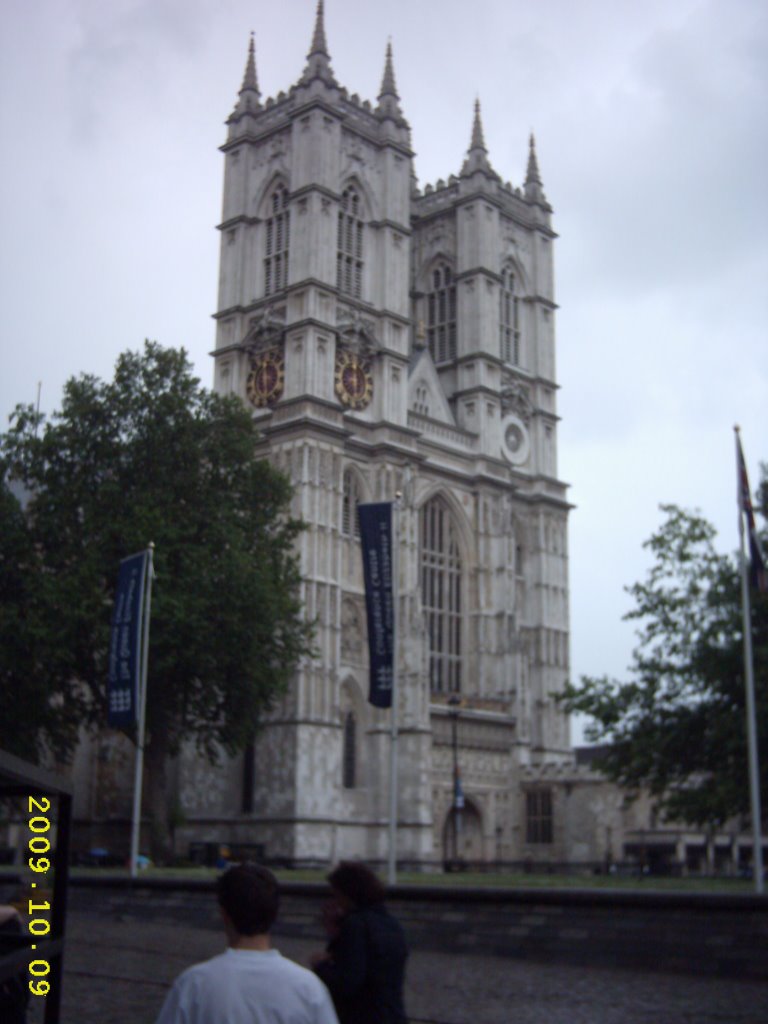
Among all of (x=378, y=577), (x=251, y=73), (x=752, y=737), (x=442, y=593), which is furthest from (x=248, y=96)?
(x=752, y=737)

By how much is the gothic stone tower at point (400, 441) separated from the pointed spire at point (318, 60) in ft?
0.34

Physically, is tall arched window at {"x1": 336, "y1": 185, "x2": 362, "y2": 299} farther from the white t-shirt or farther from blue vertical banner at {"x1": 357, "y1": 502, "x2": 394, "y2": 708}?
the white t-shirt

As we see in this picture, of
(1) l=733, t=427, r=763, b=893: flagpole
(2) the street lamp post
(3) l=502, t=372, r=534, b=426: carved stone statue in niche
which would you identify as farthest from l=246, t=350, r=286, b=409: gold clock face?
(1) l=733, t=427, r=763, b=893: flagpole

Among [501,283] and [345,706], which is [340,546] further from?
[501,283]

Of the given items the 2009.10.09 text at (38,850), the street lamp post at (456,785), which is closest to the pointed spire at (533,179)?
the street lamp post at (456,785)

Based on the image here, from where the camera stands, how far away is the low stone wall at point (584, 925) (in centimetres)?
1467

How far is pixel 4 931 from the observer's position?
645 centimetres

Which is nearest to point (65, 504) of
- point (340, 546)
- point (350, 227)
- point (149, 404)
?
point (149, 404)

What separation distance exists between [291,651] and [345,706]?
1374 centimetres

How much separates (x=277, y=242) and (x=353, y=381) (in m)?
8.09

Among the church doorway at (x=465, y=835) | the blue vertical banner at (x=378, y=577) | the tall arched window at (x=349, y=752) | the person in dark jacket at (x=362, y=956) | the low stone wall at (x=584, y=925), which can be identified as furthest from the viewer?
the church doorway at (x=465, y=835)

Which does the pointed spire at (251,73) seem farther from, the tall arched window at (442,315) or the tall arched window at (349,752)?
the tall arched window at (349,752)

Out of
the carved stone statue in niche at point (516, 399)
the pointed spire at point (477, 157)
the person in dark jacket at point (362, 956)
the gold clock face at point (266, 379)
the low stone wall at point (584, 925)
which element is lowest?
the low stone wall at point (584, 925)

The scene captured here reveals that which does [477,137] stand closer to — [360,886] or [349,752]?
[349,752]
